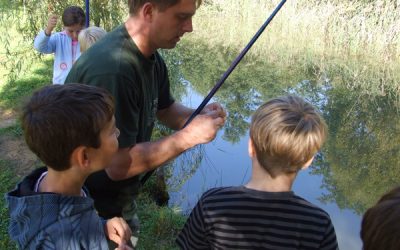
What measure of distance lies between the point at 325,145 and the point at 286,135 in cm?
360

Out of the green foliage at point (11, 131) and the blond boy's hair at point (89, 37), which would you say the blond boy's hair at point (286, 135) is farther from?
the green foliage at point (11, 131)

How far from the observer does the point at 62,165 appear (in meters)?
1.19

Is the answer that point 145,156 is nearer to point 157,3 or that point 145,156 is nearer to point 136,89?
point 136,89

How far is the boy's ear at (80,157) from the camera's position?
1180 millimetres

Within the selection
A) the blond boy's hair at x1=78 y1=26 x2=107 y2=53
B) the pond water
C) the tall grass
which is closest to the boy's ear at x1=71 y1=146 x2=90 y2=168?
the blond boy's hair at x1=78 y1=26 x2=107 y2=53

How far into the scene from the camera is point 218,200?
1242 mm

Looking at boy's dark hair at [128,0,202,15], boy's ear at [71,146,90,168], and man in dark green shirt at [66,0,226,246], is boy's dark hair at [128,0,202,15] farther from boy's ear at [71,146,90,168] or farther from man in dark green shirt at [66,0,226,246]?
boy's ear at [71,146,90,168]

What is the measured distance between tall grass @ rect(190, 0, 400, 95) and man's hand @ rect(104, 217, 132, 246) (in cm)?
529

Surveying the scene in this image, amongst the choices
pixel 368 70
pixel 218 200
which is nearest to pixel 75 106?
pixel 218 200

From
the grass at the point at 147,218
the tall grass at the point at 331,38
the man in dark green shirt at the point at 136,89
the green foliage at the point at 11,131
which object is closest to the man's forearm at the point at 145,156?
the man in dark green shirt at the point at 136,89

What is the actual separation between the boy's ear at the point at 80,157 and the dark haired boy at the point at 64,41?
8.24ft

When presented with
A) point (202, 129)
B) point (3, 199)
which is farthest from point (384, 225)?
point (3, 199)

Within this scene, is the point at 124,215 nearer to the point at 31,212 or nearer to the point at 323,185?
the point at 31,212

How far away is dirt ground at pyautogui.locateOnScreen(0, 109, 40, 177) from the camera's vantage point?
11.3ft
